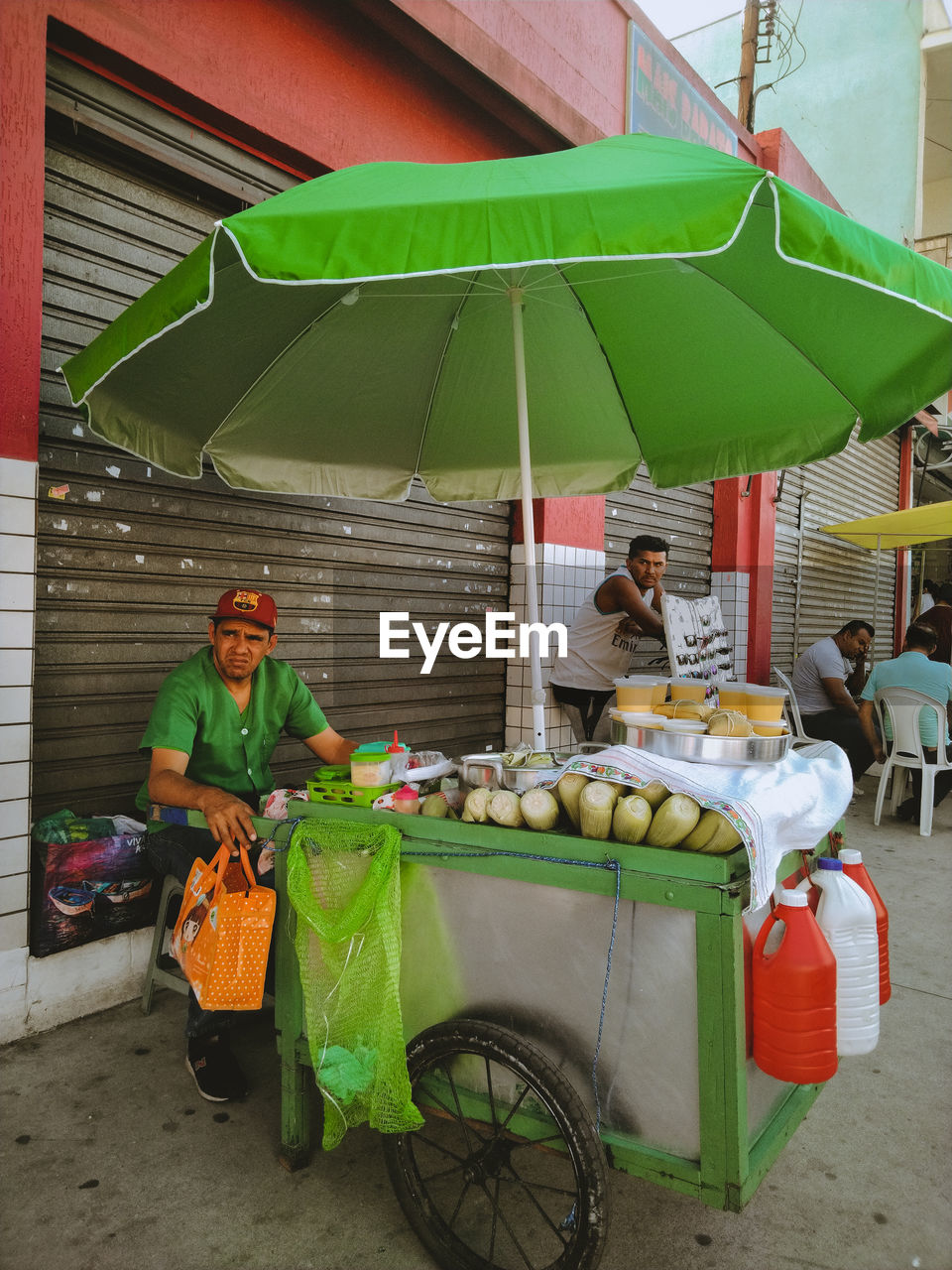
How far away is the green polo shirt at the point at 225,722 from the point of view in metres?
2.85

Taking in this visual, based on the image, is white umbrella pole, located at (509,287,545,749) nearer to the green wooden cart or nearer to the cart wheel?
the green wooden cart

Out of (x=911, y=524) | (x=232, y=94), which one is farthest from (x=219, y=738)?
(x=911, y=524)

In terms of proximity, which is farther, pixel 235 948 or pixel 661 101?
pixel 661 101

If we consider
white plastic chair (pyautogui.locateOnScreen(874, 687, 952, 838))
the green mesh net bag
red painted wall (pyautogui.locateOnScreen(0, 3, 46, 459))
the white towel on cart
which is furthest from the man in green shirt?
white plastic chair (pyautogui.locateOnScreen(874, 687, 952, 838))

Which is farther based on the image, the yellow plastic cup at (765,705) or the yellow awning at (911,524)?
the yellow awning at (911,524)

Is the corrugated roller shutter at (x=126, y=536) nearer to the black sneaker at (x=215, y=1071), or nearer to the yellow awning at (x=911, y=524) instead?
the black sneaker at (x=215, y=1071)

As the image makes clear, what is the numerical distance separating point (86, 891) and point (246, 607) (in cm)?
131

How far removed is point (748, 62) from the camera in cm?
994

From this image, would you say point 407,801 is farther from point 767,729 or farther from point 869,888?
point 869,888

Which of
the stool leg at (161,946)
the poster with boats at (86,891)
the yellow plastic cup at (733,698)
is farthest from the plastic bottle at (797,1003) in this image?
the poster with boats at (86,891)

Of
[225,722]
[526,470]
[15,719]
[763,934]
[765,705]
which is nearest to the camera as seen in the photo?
[763,934]

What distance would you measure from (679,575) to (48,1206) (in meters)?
7.39

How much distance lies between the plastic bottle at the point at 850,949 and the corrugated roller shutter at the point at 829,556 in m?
8.30

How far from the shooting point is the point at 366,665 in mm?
4973
